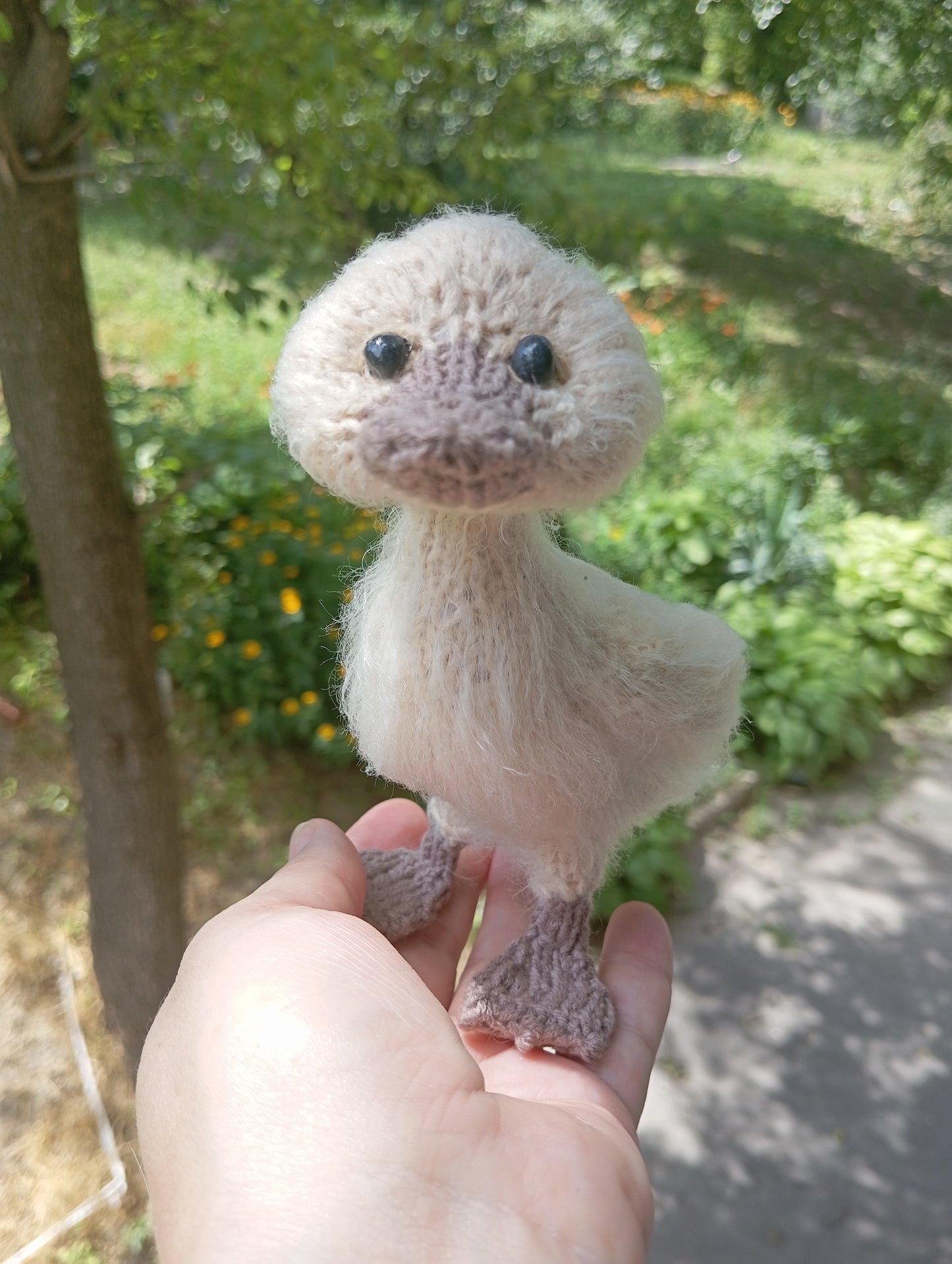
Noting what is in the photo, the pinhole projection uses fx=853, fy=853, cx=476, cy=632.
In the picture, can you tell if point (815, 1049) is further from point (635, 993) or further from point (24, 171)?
point (24, 171)

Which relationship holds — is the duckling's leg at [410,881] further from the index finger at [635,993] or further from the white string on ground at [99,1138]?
the white string on ground at [99,1138]

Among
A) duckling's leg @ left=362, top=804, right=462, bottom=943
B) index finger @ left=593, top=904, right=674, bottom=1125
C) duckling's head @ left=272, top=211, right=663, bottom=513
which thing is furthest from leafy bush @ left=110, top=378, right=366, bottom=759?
duckling's head @ left=272, top=211, right=663, bottom=513

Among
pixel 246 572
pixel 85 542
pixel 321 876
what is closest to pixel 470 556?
pixel 321 876

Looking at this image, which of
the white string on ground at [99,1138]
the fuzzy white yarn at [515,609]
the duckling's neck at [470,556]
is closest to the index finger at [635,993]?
the fuzzy white yarn at [515,609]

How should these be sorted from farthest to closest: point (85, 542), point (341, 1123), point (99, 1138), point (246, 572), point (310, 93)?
point (246, 572), point (99, 1138), point (85, 542), point (310, 93), point (341, 1123)

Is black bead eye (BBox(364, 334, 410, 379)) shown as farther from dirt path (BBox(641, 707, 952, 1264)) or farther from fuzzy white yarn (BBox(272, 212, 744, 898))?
dirt path (BBox(641, 707, 952, 1264))
